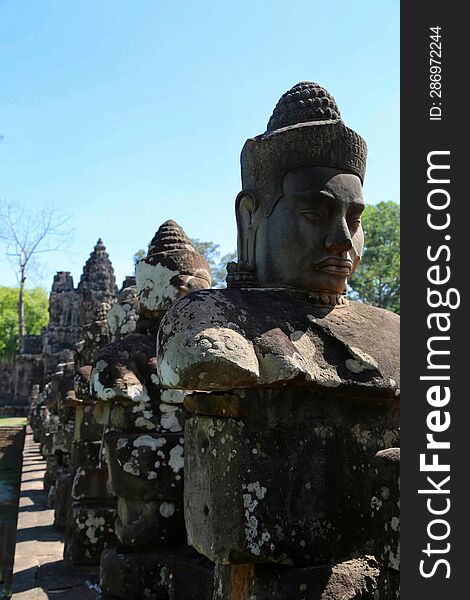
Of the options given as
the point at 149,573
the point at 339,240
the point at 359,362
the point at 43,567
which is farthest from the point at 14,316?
the point at 359,362

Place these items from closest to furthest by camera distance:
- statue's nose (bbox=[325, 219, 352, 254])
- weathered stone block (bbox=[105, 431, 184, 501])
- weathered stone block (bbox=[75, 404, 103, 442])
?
statue's nose (bbox=[325, 219, 352, 254])
weathered stone block (bbox=[105, 431, 184, 501])
weathered stone block (bbox=[75, 404, 103, 442])

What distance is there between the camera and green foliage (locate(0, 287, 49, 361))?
4447 cm

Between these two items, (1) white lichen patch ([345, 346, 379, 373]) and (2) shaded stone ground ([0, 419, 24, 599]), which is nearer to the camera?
(1) white lichen patch ([345, 346, 379, 373])

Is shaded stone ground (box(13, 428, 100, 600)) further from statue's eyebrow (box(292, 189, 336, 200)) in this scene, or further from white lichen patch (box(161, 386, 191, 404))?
statue's eyebrow (box(292, 189, 336, 200))

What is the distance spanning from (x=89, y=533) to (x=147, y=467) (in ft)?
5.61

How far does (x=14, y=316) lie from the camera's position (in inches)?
1869

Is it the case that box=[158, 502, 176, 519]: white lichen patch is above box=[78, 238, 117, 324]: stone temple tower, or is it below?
below

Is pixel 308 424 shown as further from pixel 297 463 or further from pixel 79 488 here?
pixel 79 488

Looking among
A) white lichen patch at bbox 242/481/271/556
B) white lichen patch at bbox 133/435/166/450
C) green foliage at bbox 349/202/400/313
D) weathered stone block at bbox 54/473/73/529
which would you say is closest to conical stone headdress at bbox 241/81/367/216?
white lichen patch at bbox 242/481/271/556

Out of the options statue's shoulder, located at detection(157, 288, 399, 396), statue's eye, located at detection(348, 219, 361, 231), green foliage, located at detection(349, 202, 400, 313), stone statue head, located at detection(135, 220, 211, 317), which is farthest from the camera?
green foliage, located at detection(349, 202, 400, 313)

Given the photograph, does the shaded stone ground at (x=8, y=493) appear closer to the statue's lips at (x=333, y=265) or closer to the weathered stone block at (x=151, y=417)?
the weathered stone block at (x=151, y=417)

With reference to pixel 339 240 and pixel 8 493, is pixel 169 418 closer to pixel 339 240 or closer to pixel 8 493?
pixel 339 240

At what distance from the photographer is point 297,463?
8.11ft

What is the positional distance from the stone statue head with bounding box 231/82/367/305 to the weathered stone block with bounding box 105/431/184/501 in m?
1.65
